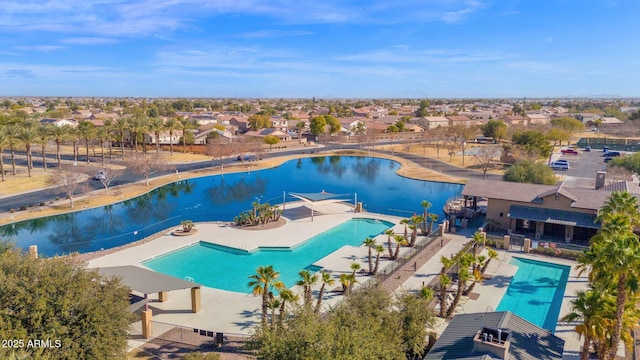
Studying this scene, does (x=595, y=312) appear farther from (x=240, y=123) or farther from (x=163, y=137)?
(x=240, y=123)

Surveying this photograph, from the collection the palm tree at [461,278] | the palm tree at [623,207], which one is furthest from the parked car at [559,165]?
the palm tree at [461,278]

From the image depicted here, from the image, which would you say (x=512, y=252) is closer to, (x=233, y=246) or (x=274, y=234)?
(x=274, y=234)

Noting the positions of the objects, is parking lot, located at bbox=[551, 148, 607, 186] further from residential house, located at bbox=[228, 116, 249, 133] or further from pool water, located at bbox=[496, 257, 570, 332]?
residential house, located at bbox=[228, 116, 249, 133]

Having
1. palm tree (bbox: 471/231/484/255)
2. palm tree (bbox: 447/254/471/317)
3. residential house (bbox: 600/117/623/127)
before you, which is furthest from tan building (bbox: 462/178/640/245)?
residential house (bbox: 600/117/623/127)

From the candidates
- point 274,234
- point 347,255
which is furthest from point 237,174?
point 347,255

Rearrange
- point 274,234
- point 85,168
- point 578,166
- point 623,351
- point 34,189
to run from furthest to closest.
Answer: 1. point 578,166
2. point 85,168
3. point 34,189
4. point 274,234
5. point 623,351
